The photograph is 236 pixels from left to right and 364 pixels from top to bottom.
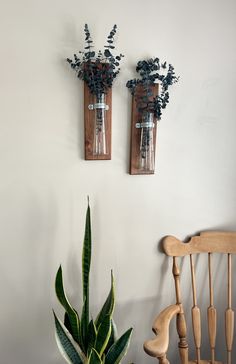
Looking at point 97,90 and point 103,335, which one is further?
point 97,90

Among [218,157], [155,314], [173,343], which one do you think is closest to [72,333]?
[155,314]

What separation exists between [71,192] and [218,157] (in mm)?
811

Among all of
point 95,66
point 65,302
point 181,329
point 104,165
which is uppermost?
point 95,66

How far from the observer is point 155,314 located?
155cm

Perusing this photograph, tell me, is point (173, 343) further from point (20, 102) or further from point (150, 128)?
point (20, 102)

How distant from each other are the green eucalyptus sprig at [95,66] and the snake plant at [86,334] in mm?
552

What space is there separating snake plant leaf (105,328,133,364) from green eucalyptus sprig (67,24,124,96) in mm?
1066

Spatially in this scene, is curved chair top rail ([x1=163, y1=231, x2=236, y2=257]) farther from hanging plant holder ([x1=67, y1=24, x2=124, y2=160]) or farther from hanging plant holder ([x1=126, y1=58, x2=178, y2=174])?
hanging plant holder ([x1=67, y1=24, x2=124, y2=160])

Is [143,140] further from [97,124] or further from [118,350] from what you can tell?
[118,350]

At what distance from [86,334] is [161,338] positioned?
34 cm

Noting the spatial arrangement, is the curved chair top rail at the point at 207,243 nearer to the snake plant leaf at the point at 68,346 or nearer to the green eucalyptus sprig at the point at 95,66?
the snake plant leaf at the point at 68,346

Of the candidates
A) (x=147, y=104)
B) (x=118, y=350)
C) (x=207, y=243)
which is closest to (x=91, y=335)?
(x=118, y=350)

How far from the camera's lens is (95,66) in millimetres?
1245

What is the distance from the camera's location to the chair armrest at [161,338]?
1.03m
